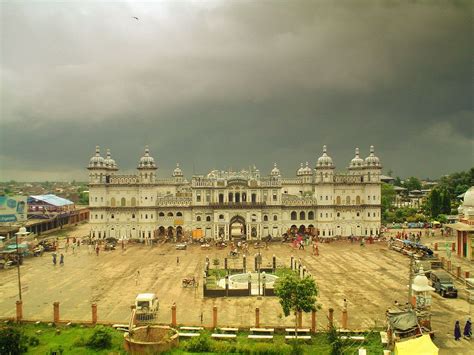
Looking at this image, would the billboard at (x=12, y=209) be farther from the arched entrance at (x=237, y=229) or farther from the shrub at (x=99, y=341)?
the shrub at (x=99, y=341)

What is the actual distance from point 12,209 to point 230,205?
29736 millimetres

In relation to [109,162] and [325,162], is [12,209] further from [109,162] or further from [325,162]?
[325,162]

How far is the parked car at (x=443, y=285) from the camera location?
2877 centimetres

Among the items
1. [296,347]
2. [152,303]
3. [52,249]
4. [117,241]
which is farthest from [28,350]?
[117,241]

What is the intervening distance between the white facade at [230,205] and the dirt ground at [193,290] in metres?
9.50

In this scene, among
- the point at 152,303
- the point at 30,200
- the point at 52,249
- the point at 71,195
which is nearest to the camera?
the point at 152,303

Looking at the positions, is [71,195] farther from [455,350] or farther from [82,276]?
[455,350]

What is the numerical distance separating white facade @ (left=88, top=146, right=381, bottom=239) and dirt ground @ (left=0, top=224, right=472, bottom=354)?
9503mm

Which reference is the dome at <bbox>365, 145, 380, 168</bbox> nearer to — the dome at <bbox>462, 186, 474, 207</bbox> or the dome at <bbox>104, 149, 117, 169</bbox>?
the dome at <bbox>462, 186, 474, 207</bbox>

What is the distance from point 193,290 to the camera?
3158 centimetres

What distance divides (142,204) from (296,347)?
4432cm

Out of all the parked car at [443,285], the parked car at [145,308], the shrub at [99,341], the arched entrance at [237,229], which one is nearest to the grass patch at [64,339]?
the shrub at [99,341]

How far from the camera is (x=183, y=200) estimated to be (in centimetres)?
6075

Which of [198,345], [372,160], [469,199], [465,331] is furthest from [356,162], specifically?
[198,345]
